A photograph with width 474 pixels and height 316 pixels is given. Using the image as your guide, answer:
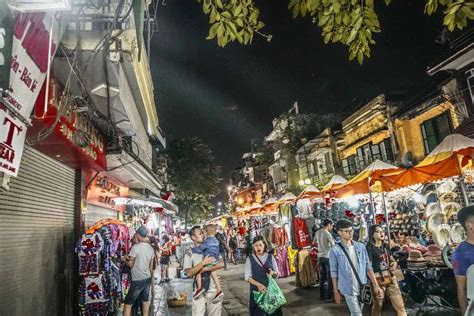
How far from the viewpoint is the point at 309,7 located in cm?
378

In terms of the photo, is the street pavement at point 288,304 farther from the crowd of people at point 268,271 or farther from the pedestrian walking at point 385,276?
the crowd of people at point 268,271

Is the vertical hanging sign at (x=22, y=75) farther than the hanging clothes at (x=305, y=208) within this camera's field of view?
No

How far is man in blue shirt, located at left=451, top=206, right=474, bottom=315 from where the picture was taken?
3688 mm

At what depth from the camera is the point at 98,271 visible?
23.4 feet

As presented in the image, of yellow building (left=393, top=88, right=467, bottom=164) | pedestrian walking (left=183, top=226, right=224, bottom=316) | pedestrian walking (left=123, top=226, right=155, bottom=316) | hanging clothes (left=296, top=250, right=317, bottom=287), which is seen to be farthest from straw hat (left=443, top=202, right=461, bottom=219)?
pedestrian walking (left=123, top=226, right=155, bottom=316)

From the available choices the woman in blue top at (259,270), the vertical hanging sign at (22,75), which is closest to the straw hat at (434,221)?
the woman in blue top at (259,270)

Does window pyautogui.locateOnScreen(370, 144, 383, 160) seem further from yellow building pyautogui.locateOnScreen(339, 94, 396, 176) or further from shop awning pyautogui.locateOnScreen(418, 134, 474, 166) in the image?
shop awning pyautogui.locateOnScreen(418, 134, 474, 166)

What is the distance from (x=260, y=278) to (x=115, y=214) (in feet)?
31.5

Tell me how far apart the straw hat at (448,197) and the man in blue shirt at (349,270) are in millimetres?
8603

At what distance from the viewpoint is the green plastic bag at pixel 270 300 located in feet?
17.0

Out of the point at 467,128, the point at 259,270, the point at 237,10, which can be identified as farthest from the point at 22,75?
the point at 467,128

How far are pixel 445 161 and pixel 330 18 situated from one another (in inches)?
232

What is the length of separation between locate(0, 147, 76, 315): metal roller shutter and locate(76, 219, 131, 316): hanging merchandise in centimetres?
57

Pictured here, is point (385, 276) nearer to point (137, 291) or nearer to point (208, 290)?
point (208, 290)
